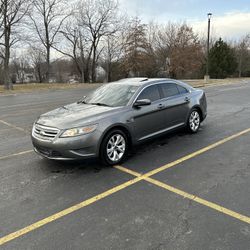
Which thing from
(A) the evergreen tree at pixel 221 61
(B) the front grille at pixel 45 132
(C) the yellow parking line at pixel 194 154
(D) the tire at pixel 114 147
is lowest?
(C) the yellow parking line at pixel 194 154

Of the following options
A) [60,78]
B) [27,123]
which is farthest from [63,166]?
[60,78]

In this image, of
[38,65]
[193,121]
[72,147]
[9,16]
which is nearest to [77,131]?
[72,147]

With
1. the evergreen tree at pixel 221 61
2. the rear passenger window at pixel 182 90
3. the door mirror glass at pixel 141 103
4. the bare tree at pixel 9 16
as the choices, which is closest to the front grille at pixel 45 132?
the door mirror glass at pixel 141 103

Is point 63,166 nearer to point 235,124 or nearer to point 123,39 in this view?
point 235,124

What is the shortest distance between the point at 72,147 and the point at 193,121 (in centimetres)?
368

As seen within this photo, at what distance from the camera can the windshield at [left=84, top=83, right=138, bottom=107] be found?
5280 millimetres

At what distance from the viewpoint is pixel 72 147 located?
4.26 metres

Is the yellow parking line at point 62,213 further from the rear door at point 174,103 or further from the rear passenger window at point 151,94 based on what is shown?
the rear door at point 174,103

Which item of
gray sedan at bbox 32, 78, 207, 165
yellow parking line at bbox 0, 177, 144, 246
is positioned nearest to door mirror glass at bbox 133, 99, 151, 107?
gray sedan at bbox 32, 78, 207, 165

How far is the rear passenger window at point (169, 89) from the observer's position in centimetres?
603

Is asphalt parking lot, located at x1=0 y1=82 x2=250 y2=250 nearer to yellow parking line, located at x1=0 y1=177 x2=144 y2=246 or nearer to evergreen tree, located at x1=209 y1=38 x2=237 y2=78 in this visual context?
yellow parking line, located at x1=0 y1=177 x2=144 y2=246

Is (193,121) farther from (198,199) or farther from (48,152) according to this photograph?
(48,152)

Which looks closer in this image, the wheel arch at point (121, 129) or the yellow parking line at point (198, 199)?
the yellow parking line at point (198, 199)

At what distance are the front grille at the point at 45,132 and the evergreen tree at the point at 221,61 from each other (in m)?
47.3
